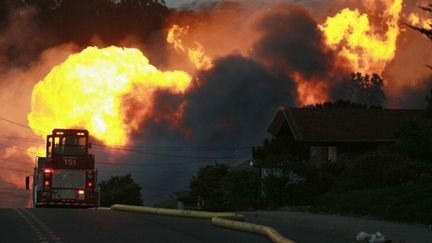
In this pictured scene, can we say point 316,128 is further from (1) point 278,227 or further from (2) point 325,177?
(1) point 278,227

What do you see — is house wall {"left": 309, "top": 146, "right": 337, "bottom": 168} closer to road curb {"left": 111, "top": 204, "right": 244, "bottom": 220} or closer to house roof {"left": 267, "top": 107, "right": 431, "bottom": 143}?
house roof {"left": 267, "top": 107, "right": 431, "bottom": 143}

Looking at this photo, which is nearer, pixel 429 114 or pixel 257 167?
pixel 429 114

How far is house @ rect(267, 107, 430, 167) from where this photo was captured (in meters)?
47.0

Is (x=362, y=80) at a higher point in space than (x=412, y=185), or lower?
higher

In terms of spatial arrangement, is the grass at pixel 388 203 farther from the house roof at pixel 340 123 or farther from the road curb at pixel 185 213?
the house roof at pixel 340 123

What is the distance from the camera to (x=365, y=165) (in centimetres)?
2905

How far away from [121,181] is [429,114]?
150 feet

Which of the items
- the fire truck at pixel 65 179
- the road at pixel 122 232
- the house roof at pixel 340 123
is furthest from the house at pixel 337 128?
the road at pixel 122 232

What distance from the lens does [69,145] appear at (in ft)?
128

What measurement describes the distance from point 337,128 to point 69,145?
60.7 feet

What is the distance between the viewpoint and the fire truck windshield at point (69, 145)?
38.5 metres

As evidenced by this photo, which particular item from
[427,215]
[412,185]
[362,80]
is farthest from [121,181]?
[427,215]

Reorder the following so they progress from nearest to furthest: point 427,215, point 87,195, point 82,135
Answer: point 427,215 → point 87,195 → point 82,135

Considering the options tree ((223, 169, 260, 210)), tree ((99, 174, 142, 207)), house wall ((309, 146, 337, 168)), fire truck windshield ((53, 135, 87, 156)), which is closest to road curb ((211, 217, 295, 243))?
tree ((223, 169, 260, 210))
